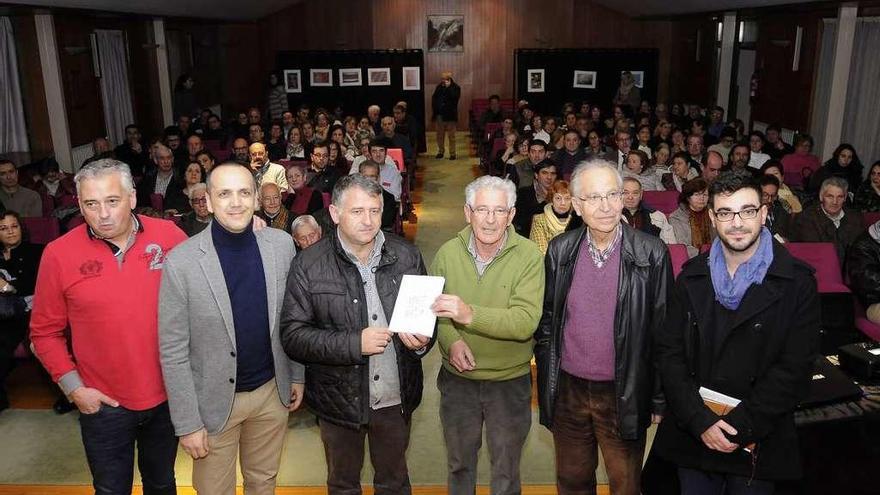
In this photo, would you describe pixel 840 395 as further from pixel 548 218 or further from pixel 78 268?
pixel 78 268

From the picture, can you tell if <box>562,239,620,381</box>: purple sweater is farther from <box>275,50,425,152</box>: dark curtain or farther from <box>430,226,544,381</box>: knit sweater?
<box>275,50,425,152</box>: dark curtain

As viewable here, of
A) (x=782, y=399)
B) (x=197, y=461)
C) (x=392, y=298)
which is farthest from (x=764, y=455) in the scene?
(x=197, y=461)

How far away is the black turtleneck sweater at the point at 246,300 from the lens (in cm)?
265

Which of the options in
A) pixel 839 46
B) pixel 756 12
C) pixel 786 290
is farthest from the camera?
pixel 756 12

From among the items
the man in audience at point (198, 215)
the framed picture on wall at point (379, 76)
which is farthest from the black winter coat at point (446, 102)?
the man in audience at point (198, 215)

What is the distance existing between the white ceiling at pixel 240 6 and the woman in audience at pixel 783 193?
3466mm

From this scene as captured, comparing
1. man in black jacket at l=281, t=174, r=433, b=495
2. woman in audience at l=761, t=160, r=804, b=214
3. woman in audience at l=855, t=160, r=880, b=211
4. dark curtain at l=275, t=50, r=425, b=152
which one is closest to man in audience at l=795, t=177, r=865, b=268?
woman in audience at l=761, t=160, r=804, b=214

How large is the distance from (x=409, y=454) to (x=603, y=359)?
187cm

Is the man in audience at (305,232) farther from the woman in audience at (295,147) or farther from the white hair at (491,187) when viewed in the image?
the woman in audience at (295,147)

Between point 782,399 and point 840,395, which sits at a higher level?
point 782,399

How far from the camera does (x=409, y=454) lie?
423 centimetres

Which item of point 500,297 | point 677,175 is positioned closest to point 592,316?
point 500,297

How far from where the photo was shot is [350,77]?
57.1ft

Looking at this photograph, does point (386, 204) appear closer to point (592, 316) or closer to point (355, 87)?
point (592, 316)
